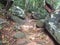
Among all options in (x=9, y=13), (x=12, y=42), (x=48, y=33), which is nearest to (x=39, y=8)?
(x=9, y=13)

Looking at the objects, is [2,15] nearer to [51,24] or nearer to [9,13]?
[9,13]

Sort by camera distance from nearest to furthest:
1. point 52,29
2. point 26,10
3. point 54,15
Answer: point 52,29 < point 54,15 < point 26,10

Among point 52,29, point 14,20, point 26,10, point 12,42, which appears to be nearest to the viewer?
point 12,42

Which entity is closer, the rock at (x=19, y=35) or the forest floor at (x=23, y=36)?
the forest floor at (x=23, y=36)

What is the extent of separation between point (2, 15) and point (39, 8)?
3499mm

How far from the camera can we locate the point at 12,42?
16.5 feet

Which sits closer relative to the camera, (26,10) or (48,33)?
(48,33)

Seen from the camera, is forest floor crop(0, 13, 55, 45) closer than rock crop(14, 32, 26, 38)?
Yes

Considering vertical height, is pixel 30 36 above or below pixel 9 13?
below

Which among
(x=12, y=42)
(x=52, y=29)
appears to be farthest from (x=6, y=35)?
(x=52, y=29)

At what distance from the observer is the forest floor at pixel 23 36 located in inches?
201

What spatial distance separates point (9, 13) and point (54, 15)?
2.11 m

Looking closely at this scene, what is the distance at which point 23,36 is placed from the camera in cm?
547

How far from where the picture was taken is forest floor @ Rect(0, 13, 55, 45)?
16.8ft
